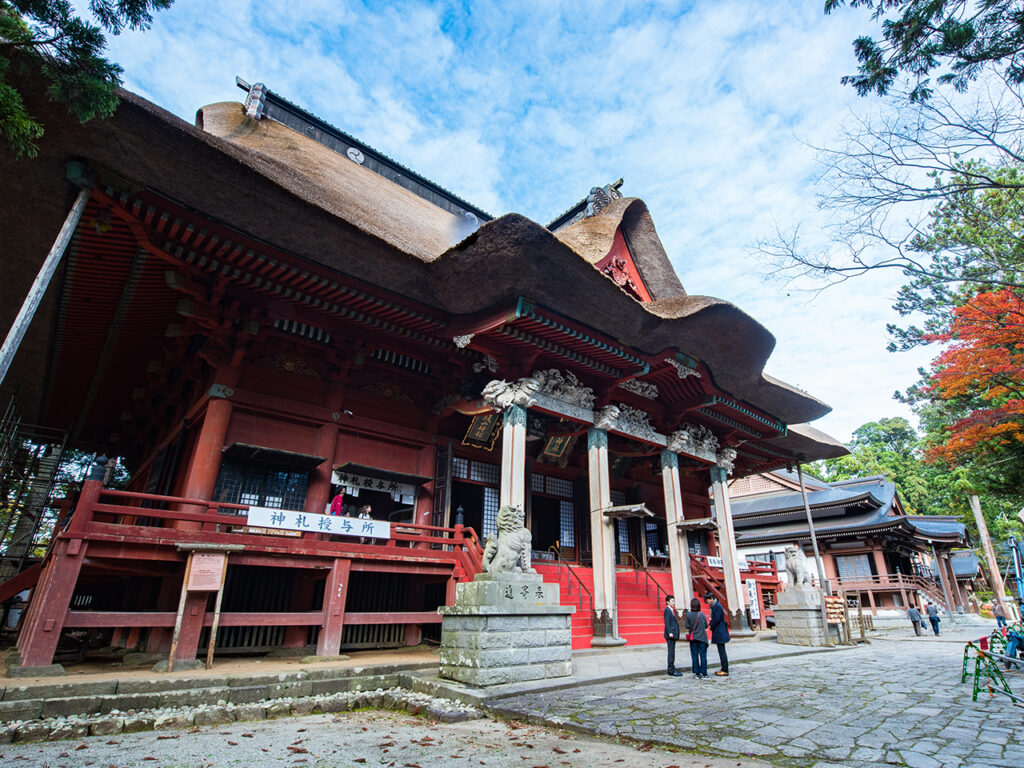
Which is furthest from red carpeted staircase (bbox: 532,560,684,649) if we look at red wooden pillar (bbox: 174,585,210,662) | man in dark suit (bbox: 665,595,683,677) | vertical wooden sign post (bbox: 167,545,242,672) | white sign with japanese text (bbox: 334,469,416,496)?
red wooden pillar (bbox: 174,585,210,662)

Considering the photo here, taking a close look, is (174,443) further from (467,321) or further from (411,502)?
(467,321)

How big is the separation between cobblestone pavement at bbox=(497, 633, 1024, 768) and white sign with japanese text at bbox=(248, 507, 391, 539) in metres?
3.65

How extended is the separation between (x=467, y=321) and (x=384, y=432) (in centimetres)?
305

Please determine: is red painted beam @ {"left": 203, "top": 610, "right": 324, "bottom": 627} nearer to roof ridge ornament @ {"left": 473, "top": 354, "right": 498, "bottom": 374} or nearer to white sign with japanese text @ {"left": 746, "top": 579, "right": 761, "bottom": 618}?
roof ridge ornament @ {"left": 473, "top": 354, "right": 498, "bottom": 374}

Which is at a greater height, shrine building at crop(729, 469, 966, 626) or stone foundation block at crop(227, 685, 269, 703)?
shrine building at crop(729, 469, 966, 626)

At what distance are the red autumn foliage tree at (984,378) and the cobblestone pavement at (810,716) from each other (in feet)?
34.5

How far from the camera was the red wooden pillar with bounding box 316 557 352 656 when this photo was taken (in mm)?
7461

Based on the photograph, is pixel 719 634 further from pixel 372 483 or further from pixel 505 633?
pixel 372 483

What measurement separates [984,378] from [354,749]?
19160mm

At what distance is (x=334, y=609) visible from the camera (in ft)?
25.1

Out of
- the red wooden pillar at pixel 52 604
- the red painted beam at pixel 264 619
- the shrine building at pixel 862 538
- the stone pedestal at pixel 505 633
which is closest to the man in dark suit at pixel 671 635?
the stone pedestal at pixel 505 633

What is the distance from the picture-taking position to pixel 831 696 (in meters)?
5.54

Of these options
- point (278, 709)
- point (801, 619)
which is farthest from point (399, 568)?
point (801, 619)

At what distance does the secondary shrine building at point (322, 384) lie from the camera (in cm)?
675
